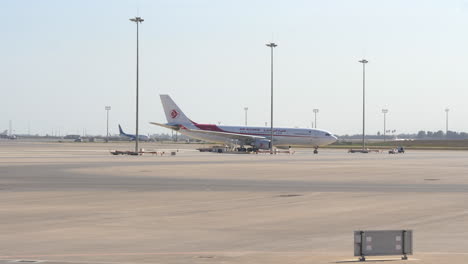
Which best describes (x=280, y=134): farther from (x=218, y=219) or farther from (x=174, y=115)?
(x=218, y=219)

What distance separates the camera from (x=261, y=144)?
12188cm

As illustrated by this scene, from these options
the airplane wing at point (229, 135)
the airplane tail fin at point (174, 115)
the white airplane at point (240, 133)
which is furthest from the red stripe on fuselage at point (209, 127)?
the airplane wing at point (229, 135)

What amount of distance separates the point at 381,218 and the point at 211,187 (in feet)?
50.3

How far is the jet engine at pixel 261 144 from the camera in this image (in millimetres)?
121688

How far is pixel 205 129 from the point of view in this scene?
127 meters

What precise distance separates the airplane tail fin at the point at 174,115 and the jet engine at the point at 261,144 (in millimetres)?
11128

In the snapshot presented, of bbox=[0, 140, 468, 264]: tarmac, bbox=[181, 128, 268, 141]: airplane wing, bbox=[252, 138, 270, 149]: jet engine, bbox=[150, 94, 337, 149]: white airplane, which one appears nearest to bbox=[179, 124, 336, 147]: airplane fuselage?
bbox=[150, 94, 337, 149]: white airplane

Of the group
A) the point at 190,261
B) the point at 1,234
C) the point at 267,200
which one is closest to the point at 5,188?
the point at 267,200

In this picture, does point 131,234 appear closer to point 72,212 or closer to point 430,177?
point 72,212

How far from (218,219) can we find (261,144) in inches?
3843

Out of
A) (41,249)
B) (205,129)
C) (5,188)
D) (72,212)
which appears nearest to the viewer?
(41,249)

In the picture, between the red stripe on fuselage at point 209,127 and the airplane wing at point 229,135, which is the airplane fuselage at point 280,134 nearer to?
the red stripe on fuselage at point 209,127

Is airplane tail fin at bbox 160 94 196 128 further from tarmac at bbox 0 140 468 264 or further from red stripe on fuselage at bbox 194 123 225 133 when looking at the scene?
tarmac at bbox 0 140 468 264

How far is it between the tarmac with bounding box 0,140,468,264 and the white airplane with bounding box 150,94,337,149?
78409 mm
